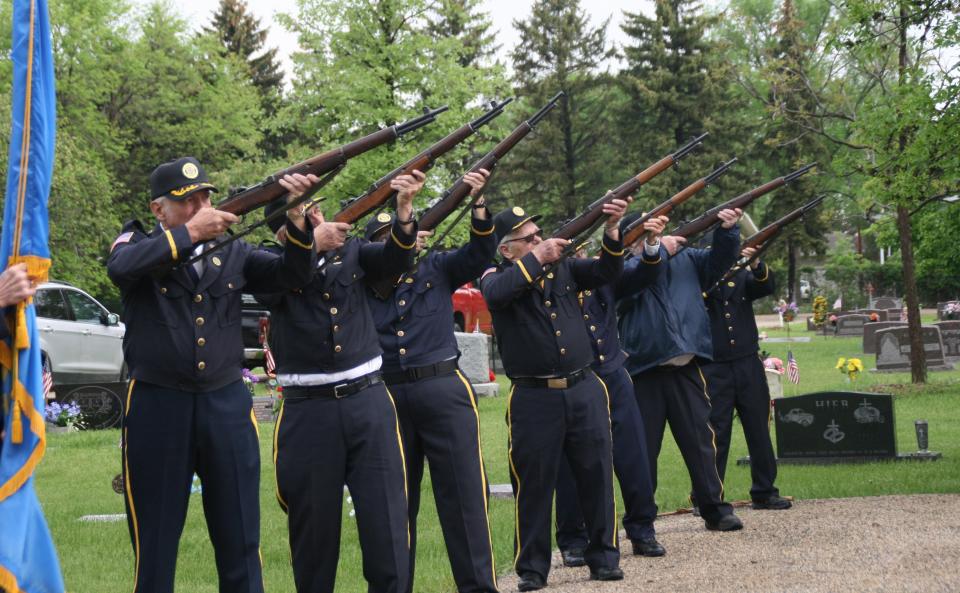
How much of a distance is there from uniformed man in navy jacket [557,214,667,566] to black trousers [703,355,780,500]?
1593mm

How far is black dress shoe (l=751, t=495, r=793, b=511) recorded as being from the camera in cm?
1012

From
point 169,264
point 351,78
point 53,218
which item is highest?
point 351,78

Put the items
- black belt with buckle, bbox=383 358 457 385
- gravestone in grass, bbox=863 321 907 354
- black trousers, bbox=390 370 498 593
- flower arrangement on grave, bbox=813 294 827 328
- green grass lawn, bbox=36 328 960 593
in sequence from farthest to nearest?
flower arrangement on grave, bbox=813 294 827 328
gravestone in grass, bbox=863 321 907 354
green grass lawn, bbox=36 328 960 593
black belt with buckle, bbox=383 358 457 385
black trousers, bbox=390 370 498 593

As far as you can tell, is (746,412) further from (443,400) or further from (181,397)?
(181,397)

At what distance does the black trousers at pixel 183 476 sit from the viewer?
550 cm

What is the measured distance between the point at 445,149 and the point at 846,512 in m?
4.48

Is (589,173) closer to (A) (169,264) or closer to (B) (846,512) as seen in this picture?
(B) (846,512)

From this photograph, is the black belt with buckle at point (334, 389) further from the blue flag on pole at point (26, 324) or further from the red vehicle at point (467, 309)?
the red vehicle at point (467, 309)

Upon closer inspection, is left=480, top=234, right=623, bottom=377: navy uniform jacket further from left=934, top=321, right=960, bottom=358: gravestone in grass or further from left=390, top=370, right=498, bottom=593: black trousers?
left=934, top=321, right=960, bottom=358: gravestone in grass

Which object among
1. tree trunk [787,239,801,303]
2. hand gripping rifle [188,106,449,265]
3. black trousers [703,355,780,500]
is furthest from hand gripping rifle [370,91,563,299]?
tree trunk [787,239,801,303]

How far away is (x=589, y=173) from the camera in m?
53.0

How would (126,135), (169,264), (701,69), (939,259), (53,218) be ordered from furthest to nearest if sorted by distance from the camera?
1. (701,69)
2. (126,135)
3. (53,218)
4. (939,259)
5. (169,264)

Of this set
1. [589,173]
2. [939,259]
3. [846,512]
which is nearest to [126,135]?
[589,173]

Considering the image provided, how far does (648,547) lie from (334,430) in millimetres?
3178
